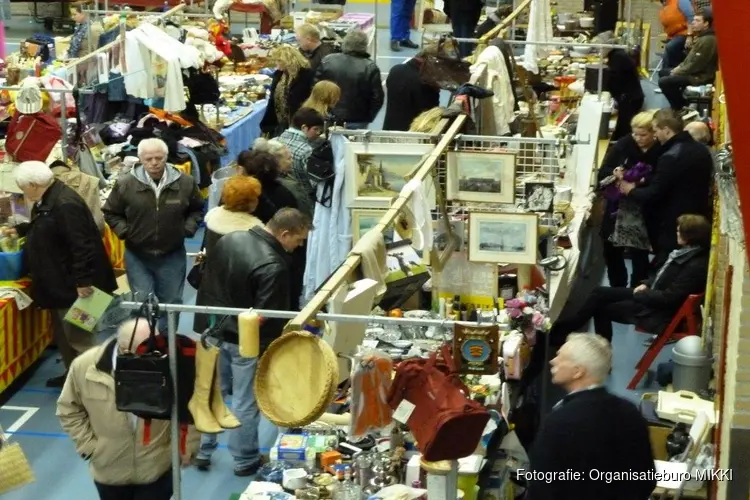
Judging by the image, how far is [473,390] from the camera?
6.75m

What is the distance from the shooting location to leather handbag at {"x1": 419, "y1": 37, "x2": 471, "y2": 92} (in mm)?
10023

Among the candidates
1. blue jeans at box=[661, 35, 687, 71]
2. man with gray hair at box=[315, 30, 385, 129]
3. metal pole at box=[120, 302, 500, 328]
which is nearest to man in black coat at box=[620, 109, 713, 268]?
man with gray hair at box=[315, 30, 385, 129]

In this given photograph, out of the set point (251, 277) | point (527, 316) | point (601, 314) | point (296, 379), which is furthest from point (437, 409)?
point (601, 314)

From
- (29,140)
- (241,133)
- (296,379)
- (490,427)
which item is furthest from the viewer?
(241,133)

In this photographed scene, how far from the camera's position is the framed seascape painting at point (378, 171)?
7781mm

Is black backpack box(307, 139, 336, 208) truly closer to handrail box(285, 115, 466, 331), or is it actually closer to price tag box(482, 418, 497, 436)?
handrail box(285, 115, 466, 331)

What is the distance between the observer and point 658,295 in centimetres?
875

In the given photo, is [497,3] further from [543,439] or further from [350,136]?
[543,439]

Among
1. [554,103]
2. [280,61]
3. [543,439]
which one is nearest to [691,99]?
[554,103]

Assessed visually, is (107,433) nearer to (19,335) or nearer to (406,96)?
(19,335)

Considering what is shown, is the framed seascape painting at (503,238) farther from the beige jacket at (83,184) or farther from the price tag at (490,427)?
the beige jacket at (83,184)

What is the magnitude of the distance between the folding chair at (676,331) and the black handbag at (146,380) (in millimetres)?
4298

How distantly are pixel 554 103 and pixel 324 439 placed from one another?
22.5 feet

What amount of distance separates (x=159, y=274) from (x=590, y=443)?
424 cm
